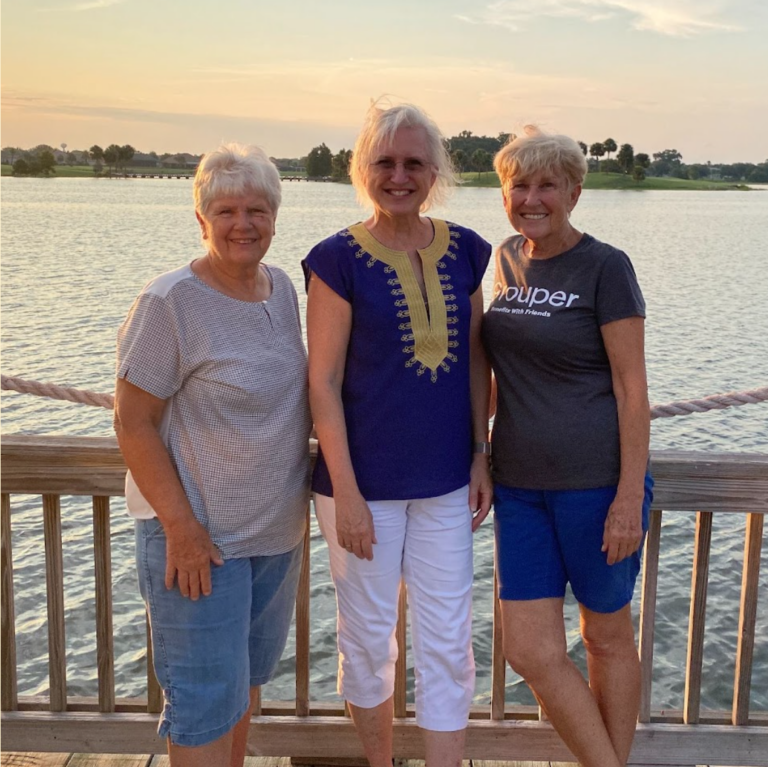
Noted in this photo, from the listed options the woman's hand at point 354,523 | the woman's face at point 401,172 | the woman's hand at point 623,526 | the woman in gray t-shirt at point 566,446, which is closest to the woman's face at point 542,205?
the woman in gray t-shirt at point 566,446

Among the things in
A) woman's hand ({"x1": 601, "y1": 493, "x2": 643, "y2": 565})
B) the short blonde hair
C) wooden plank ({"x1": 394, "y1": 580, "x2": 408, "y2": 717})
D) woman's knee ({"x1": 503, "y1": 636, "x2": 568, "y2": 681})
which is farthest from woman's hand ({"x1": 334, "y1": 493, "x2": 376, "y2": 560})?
the short blonde hair

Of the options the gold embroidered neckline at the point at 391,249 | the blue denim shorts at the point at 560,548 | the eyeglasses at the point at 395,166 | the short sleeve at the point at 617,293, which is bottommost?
the blue denim shorts at the point at 560,548

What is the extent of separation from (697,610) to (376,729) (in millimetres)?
984

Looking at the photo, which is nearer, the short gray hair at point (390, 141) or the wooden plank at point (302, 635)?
the short gray hair at point (390, 141)

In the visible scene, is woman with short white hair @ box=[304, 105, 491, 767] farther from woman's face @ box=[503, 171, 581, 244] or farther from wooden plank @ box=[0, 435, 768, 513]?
wooden plank @ box=[0, 435, 768, 513]

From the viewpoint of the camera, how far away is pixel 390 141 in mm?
2154

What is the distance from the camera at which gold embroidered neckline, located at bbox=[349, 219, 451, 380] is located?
7.11ft

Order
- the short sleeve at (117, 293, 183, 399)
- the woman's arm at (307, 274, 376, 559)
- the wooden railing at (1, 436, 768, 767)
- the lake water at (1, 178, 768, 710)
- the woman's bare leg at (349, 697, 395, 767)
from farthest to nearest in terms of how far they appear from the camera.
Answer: the lake water at (1, 178, 768, 710), the wooden railing at (1, 436, 768, 767), the woman's bare leg at (349, 697, 395, 767), the woman's arm at (307, 274, 376, 559), the short sleeve at (117, 293, 183, 399)

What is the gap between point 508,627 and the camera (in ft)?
7.47

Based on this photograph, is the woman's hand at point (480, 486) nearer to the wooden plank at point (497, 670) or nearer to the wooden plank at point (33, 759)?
the wooden plank at point (497, 670)

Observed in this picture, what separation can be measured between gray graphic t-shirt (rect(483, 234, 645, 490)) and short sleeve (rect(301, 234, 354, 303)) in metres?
0.41

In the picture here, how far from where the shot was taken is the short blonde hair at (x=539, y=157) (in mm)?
2182

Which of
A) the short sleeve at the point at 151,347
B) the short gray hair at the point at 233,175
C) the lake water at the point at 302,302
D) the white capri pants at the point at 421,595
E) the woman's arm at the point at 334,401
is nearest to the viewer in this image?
the short sleeve at the point at 151,347

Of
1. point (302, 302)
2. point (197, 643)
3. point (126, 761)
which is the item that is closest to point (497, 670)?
point (197, 643)
